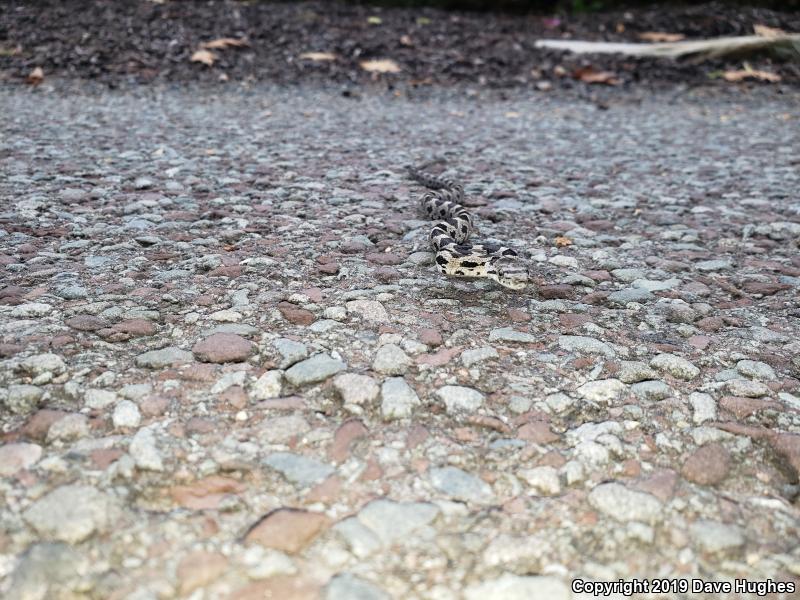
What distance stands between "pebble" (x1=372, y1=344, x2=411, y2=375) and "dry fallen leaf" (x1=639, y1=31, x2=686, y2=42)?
12.3m

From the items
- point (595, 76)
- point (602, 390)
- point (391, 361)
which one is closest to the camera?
point (602, 390)

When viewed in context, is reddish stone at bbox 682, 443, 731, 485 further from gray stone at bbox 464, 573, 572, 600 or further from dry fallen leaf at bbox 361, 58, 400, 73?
dry fallen leaf at bbox 361, 58, 400, 73

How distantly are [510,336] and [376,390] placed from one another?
888mm

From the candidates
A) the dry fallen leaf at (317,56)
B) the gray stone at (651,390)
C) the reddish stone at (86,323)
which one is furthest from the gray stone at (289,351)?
the dry fallen leaf at (317,56)

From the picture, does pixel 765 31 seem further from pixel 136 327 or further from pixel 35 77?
pixel 136 327

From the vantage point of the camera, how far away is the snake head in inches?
158

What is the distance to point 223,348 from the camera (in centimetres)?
317

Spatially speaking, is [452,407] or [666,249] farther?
[666,249]

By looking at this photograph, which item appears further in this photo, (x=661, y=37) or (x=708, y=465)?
(x=661, y=37)

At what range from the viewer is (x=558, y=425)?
2.79 m

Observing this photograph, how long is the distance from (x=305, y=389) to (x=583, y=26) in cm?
1324

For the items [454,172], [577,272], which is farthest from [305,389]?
[454,172]

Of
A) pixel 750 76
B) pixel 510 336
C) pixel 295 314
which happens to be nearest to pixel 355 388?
pixel 295 314

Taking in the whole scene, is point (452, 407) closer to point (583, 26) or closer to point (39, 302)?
point (39, 302)
